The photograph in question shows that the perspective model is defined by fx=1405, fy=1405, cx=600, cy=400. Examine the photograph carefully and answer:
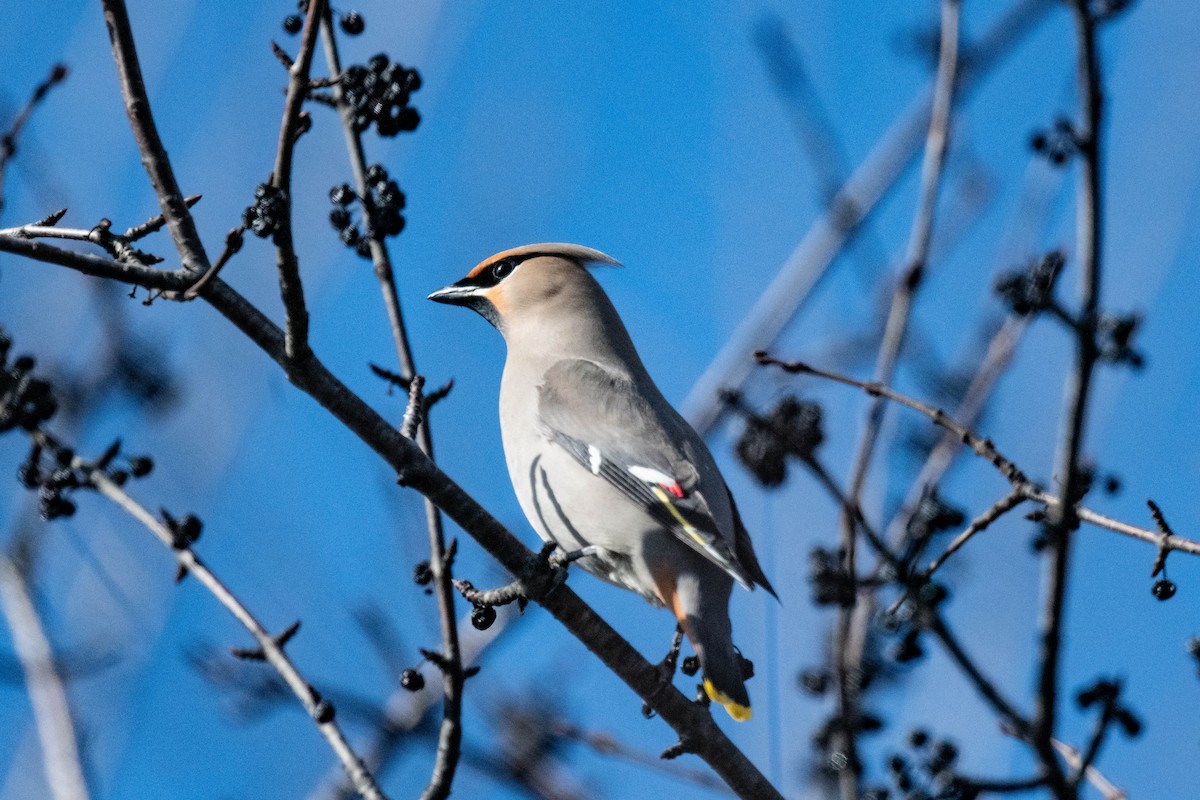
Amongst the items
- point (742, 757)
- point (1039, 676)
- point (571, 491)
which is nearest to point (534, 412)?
A: point (571, 491)

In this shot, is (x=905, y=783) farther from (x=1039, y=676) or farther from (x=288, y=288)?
(x=288, y=288)

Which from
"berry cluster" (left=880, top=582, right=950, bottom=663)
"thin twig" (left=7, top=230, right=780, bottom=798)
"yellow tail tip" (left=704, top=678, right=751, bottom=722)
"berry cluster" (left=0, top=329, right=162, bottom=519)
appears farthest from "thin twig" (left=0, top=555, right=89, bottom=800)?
"berry cluster" (left=880, top=582, right=950, bottom=663)

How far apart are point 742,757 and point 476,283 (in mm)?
2349

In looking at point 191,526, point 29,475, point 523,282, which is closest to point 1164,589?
point 191,526

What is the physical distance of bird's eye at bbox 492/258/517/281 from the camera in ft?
16.1

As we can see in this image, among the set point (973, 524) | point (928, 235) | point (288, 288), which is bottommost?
point (288, 288)

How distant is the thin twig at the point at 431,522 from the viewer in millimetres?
2477

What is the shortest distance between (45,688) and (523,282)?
200 cm

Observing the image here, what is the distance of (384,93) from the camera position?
3047 millimetres

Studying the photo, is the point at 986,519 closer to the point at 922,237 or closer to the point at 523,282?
the point at 922,237

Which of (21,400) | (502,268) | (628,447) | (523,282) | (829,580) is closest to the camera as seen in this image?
(829,580)

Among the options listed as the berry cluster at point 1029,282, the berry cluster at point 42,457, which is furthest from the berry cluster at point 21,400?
the berry cluster at point 1029,282

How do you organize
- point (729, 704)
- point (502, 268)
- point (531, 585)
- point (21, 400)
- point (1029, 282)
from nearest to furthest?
point (1029, 282) → point (21, 400) → point (531, 585) → point (729, 704) → point (502, 268)

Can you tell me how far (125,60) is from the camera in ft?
8.16
